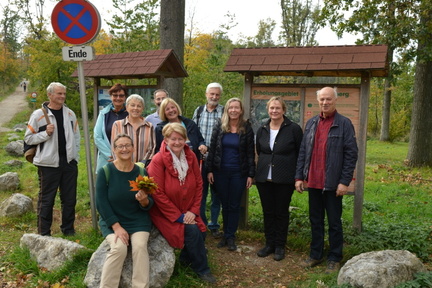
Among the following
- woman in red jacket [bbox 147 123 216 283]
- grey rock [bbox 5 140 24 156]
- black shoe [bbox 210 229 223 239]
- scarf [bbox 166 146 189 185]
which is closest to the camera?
woman in red jacket [bbox 147 123 216 283]

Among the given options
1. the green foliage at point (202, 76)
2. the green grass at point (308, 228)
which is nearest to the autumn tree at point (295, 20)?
the green foliage at point (202, 76)

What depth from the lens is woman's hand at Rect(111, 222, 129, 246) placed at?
373cm

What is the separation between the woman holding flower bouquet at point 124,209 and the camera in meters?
3.68

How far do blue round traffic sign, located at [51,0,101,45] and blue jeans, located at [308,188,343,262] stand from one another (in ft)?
11.0

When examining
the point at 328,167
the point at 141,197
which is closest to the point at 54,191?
the point at 141,197

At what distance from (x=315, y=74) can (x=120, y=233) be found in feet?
12.5

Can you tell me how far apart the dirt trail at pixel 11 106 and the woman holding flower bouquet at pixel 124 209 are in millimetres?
22003

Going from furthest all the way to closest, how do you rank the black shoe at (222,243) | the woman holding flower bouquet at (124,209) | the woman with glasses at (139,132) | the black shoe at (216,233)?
the black shoe at (216,233)
the black shoe at (222,243)
the woman with glasses at (139,132)
the woman holding flower bouquet at (124,209)

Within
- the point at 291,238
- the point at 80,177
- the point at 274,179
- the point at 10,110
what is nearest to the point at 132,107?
the point at 274,179

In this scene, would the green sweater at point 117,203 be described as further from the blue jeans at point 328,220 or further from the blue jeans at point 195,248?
the blue jeans at point 328,220

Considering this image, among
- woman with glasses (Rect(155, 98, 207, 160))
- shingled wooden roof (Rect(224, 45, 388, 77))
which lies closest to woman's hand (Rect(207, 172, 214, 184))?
woman with glasses (Rect(155, 98, 207, 160))

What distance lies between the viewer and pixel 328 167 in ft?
14.3

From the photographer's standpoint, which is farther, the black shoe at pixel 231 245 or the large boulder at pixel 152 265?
the black shoe at pixel 231 245

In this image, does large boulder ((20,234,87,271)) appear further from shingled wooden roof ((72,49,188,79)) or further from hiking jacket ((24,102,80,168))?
shingled wooden roof ((72,49,188,79))
